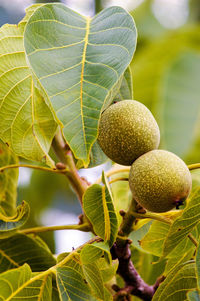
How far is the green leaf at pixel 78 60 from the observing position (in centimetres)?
82

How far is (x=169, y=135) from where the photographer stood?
1289 millimetres

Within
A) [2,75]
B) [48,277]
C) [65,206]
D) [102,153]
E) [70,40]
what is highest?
[70,40]

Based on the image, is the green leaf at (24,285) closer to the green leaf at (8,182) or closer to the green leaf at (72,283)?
the green leaf at (72,283)

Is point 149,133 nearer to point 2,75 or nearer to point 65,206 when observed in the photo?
point 2,75

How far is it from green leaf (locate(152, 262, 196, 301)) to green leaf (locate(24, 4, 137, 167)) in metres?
0.32

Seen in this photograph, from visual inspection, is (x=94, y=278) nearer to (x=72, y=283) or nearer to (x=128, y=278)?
(x=72, y=283)

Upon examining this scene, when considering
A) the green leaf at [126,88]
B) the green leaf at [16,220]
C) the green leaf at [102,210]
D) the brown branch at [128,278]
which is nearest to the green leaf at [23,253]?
the green leaf at [16,220]

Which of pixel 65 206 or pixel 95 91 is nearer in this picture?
pixel 95 91

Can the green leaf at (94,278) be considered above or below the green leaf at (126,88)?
below

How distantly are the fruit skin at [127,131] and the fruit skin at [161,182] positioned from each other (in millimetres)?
43

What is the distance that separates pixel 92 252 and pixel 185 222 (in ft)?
0.59

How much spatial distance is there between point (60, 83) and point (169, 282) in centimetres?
44

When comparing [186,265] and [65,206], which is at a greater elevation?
[186,265]

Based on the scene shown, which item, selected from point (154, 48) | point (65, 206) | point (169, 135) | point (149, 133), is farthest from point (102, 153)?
point (65, 206)
